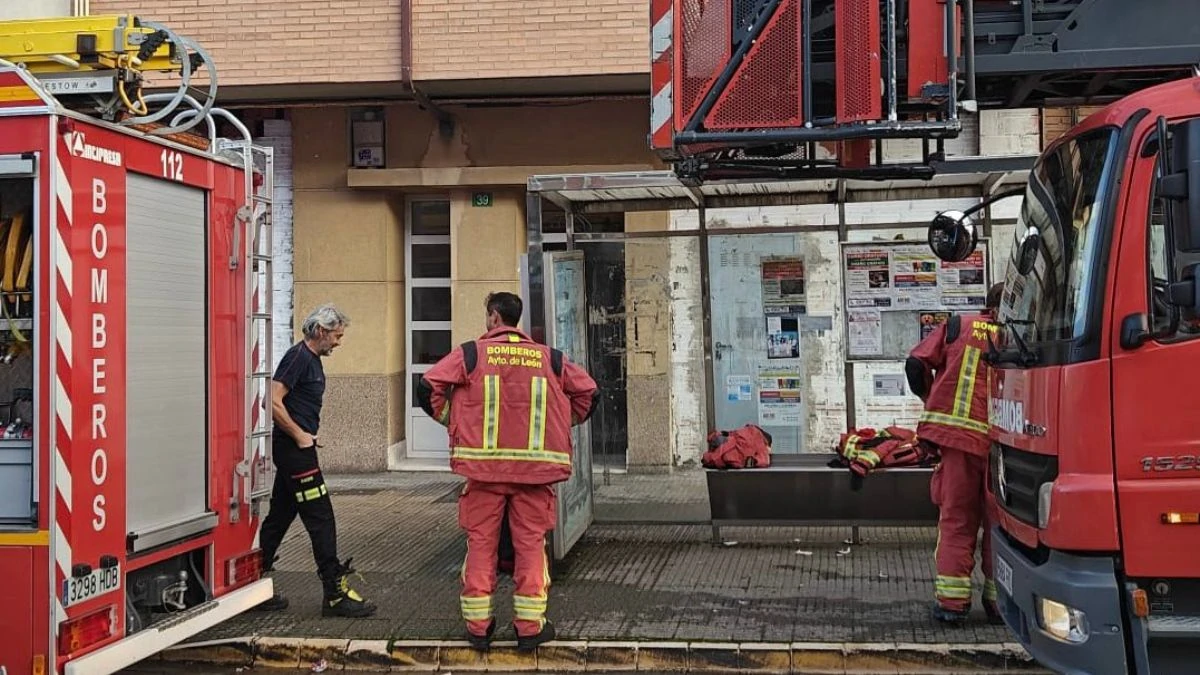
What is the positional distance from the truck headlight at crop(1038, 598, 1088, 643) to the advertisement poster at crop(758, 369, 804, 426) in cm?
430

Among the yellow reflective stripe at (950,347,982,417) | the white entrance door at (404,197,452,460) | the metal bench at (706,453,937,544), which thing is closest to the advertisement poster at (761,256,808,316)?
the metal bench at (706,453,937,544)

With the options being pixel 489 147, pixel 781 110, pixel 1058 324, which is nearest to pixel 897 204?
pixel 489 147

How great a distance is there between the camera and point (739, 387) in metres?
8.45

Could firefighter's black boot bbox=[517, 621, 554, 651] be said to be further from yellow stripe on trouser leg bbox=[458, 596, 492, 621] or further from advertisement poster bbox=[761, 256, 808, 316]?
advertisement poster bbox=[761, 256, 808, 316]

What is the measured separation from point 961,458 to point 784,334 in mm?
2791

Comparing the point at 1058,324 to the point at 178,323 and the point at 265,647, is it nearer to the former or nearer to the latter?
the point at 178,323

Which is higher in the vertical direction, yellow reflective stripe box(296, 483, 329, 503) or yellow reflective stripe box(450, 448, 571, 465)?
yellow reflective stripe box(450, 448, 571, 465)

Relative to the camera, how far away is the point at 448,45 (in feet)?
33.2

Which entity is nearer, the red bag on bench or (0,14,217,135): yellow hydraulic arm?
(0,14,217,135): yellow hydraulic arm

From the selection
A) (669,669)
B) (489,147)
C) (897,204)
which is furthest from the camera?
(489,147)

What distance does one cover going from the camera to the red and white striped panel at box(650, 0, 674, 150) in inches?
203

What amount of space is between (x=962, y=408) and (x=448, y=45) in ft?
20.6

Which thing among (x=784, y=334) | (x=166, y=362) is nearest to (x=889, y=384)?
(x=784, y=334)

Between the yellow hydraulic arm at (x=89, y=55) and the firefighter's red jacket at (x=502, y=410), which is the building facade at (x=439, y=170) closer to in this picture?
the firefighter's red jacket at (x=502, y=410)
